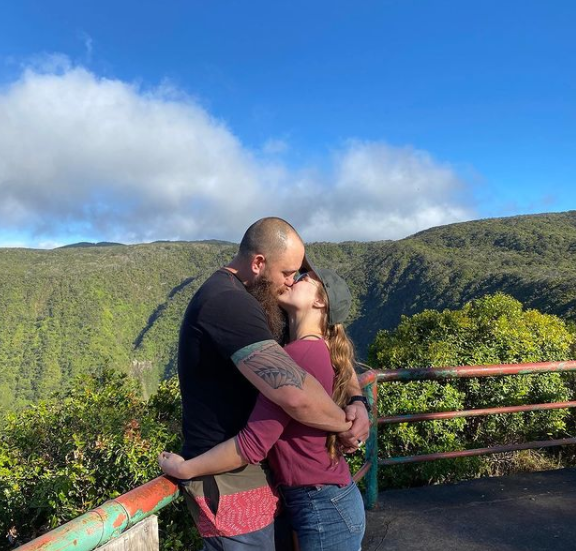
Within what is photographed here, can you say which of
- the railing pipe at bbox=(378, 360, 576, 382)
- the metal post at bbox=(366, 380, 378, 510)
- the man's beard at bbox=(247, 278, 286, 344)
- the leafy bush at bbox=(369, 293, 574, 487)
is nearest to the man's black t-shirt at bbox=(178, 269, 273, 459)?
the man's beard at bbox=(247, 278, 286, 344)

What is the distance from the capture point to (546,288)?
88.4 ft

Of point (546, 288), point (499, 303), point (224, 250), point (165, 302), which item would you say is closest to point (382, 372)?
point (499, 303)

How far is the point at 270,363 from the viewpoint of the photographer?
137 centimetres

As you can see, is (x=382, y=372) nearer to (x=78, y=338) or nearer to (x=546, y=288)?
(x=546, y=288)

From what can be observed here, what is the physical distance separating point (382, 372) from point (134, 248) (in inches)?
4814

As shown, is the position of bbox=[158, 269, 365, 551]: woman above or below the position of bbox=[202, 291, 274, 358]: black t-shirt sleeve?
below

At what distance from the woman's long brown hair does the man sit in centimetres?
18

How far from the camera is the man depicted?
1.40m

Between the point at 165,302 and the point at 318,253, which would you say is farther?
the point at 165,302

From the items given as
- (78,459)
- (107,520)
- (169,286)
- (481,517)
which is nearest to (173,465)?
(107,520)

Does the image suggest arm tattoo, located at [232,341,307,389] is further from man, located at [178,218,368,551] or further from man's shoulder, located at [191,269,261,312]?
man's shoulder, located at [191,269,261,312]

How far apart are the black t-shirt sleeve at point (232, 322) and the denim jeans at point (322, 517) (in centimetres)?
55

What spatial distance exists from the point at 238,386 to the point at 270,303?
311mm

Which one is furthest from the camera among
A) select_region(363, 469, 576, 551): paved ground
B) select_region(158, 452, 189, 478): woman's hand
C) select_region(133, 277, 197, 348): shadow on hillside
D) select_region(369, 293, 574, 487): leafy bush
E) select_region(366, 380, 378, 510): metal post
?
select_region(133, 277, 197, 348): shadow on hillside
